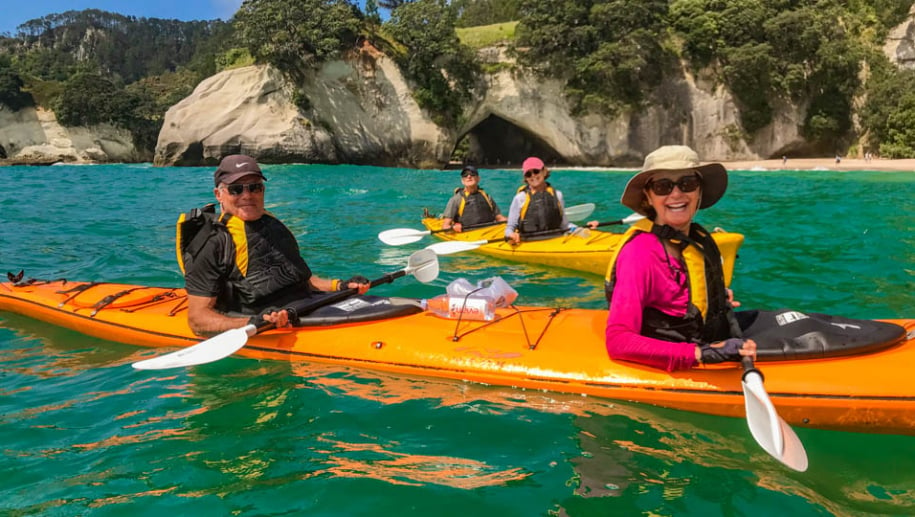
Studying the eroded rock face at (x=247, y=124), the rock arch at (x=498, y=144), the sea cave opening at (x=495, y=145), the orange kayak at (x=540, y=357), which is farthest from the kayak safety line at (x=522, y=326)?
the rock arch at (x=498, y=144)

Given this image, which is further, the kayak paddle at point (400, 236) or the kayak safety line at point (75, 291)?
the kayak paddle at point (400, 236)

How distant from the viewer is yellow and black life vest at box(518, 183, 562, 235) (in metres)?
7.73

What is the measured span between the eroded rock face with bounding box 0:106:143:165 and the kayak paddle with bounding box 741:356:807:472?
5582 cm

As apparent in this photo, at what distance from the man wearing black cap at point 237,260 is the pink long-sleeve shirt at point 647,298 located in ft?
7.13

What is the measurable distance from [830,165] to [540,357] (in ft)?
102

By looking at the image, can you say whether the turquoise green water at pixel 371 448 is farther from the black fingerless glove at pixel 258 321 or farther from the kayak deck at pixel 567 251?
the kayak deck at pixel 567 251

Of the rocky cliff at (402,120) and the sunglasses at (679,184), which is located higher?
the rocky cliff at (402,120)

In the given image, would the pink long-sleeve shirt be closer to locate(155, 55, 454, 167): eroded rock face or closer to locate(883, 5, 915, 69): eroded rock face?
locate(155, 55, 454, 167): eroded rock face

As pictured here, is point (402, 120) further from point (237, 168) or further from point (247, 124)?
point (237, 168)

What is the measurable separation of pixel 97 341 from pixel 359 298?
7.54 ft

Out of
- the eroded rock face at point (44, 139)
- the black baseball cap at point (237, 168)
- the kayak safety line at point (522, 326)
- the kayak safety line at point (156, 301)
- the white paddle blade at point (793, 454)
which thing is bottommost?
the white paddle blade at point (793, 454)

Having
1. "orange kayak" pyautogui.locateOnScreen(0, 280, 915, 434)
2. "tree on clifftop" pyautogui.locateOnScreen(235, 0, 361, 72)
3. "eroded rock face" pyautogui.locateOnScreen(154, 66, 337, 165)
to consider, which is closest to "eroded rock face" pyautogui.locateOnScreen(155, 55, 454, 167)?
"eroded rock face" pyautogui.locateOnScreen(154, 66, 337, 165)

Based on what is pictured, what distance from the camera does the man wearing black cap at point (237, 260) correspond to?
383 cm

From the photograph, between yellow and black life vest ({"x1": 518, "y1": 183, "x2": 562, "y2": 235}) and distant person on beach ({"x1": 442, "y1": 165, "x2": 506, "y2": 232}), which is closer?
yellow and black life vest ({"x1": 518, "y1": 183, "x2": 562, "y2": 235})
